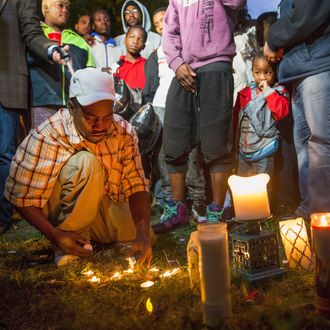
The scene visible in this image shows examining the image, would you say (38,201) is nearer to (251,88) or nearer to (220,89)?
(220,89)

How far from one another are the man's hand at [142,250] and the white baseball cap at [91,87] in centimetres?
84

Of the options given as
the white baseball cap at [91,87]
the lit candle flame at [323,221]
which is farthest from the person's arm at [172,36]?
the lit candle flame at [323,221]

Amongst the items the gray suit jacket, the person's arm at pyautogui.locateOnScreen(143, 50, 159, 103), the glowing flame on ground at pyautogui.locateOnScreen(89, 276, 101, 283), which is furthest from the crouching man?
the person's arm at pyautogui.locateOnScreen(143, 50, 159, 103)

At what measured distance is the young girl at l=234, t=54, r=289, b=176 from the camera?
4262 millimetres

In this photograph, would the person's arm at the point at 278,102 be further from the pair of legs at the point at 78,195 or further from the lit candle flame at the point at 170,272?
the lit candle flame at the point at 170,272

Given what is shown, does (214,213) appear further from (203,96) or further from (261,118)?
(261,118)

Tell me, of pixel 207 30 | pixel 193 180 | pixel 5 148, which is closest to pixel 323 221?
pixel 207 30

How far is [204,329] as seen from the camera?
1680 millimetres

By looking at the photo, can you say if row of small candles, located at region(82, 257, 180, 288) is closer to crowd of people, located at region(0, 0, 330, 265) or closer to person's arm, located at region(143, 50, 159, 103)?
crowd of people, located at region(0, 0, 330, 265)

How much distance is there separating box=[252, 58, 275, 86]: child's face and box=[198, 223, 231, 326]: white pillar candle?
2948mm

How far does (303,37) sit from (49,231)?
2.25 meters

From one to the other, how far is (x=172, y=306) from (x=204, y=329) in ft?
0.95

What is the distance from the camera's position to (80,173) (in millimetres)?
2748

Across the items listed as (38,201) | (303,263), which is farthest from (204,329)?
(38,201)
